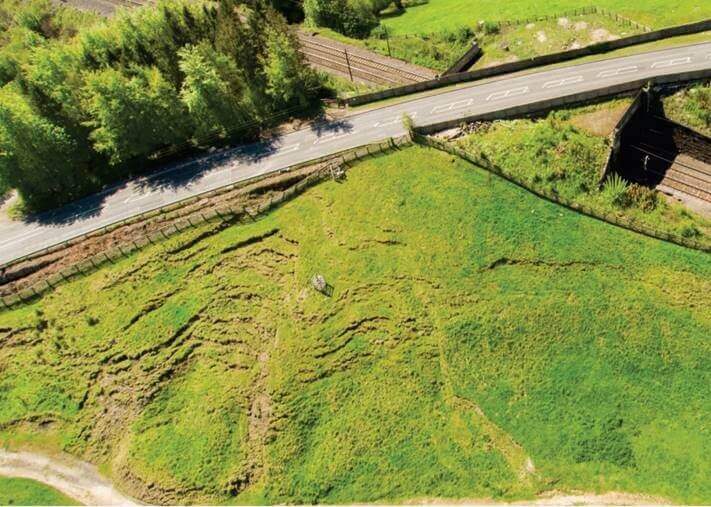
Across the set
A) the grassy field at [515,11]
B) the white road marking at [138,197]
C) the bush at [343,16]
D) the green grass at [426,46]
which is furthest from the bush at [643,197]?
the bush at [343,16]

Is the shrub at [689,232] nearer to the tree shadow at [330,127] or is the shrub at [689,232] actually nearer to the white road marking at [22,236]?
the tree shadow at [330,127]

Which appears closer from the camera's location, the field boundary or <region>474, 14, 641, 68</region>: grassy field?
the field boundary

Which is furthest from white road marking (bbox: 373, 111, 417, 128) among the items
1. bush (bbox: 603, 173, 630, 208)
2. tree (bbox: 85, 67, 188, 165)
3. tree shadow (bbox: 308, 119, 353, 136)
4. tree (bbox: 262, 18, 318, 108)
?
tree (bbox: 85, 67, 188, 165)

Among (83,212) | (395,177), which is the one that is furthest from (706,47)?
(83,212)

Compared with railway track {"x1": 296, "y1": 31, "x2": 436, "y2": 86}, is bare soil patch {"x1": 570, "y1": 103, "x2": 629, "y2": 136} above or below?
below

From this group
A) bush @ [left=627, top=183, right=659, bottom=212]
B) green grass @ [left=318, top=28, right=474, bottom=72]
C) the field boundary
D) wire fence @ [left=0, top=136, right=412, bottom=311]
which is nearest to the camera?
bush @ [left=627, top=183, right=659, bottom=212]

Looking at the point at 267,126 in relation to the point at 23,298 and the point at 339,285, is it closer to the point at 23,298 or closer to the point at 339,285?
the point at 339,285

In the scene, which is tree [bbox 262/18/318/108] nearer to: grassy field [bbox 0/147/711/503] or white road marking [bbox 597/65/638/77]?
grassy field [bbox 0/147/711/503]

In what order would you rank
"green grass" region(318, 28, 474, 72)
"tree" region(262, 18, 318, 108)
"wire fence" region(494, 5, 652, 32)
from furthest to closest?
"green grass" region(318, 28, 474, 72) → "wire fence" region(494, 5, 652, 32) → "tree" region(262, 18, 318, 108)
